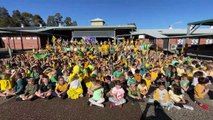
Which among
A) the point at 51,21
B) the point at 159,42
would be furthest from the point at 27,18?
the point at 159,42

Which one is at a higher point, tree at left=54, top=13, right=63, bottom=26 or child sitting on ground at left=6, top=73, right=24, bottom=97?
tree at left=54, top=13, right=63, bottom=26

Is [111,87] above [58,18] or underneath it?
underneath

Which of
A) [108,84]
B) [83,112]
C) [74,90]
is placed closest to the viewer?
[83,112]

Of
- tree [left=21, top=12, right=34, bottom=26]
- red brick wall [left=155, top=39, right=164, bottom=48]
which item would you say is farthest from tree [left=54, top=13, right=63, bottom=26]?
red brick wall [left=155, top=39, right=164, bottom=48]

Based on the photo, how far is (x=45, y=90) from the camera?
621cm

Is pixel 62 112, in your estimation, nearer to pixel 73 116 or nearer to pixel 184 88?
pixel 73 116

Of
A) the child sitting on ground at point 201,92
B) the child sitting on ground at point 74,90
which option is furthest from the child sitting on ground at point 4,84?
the child sitting on ground at point 201,92

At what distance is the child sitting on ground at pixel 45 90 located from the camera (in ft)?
19.6

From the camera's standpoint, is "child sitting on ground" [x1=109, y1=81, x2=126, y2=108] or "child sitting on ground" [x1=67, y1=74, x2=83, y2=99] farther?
"child sitting on ground" [x1=67, y1=74, x2=83, y2=99]

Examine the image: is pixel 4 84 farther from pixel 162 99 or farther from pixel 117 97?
pixel 162 99

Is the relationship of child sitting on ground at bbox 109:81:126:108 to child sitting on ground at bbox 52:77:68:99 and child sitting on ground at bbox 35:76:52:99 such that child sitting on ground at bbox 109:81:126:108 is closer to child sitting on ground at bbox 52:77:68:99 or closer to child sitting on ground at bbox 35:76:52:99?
child sitting on ground at bbox 52:77:68:99

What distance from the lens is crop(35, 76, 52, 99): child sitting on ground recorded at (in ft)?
19.6

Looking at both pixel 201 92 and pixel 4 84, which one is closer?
pixel 201 92

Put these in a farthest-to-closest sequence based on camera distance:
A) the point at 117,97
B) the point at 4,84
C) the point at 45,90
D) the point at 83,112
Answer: the point at 4,84 < the point at 45,90 < the point at 117,97 < the point at 83,112
